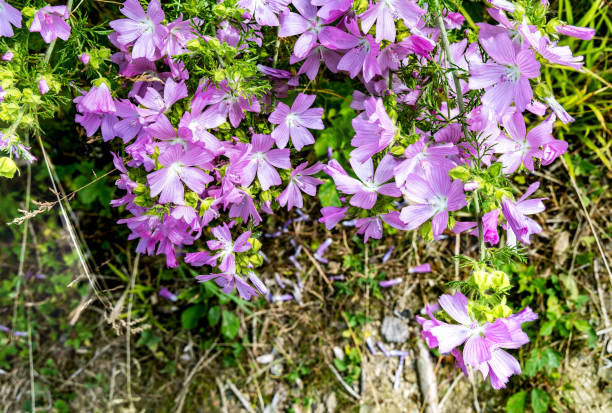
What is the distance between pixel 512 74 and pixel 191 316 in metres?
1.52

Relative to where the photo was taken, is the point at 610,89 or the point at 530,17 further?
the point at 610,89

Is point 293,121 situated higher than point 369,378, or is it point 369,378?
point 293,121

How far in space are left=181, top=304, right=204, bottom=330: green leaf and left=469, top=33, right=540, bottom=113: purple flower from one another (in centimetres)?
144

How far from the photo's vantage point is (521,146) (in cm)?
96

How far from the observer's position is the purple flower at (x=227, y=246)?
3.19 ft

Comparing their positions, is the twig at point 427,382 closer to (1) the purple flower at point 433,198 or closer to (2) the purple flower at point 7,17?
(1) the purple flower at point 433,198

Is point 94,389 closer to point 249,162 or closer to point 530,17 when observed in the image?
point 249,162

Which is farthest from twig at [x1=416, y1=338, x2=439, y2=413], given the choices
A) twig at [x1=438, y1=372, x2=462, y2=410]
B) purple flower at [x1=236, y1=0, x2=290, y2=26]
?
purple flower at [x1=236, y1=0, x2=290, y2=26]

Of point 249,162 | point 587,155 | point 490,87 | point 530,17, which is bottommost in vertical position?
point 587,155

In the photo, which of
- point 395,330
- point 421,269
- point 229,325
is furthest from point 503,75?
point 229,325

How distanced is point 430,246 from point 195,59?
1.29 meters

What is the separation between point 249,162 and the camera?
3.20 feet

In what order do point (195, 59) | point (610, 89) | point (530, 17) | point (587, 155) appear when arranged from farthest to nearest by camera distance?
point (587, 155)
point (610, 89)
point (195, 59)
point (530, 17)

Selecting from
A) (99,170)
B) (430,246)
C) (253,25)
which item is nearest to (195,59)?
(253,25)
